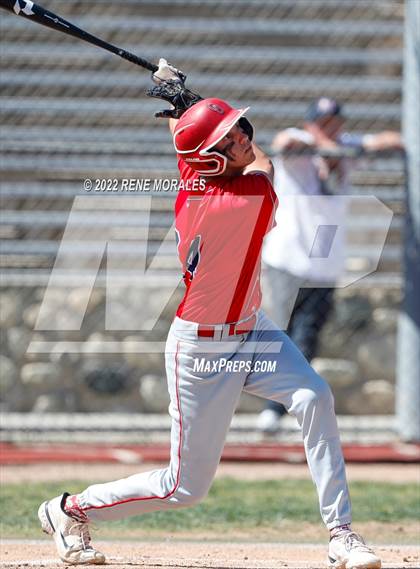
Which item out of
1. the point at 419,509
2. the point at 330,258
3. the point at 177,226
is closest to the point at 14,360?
the point at 330,258

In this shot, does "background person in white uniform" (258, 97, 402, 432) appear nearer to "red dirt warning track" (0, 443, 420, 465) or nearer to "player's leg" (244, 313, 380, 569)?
"red dirt warning track" (0, 443, 420, 465)

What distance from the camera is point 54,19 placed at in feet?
16.1

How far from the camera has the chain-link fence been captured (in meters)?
8.09

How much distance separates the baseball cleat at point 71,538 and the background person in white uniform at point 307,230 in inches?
114

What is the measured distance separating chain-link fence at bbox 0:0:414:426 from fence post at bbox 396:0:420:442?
353 mm

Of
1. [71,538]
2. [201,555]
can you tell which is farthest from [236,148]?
[201,555]

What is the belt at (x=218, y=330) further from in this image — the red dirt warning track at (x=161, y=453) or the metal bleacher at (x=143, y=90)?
the metal bleacher at (x=143, y=90)

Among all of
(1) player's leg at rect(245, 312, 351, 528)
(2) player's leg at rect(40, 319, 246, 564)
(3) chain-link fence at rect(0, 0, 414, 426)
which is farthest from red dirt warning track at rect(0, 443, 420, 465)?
(1) player's leg at rect(245, 312, 351, 528)

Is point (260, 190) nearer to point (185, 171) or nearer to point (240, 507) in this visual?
point (185, 171)

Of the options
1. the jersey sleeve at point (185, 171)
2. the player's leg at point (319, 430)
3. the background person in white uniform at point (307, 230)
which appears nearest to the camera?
the player's leg at point (319, 430)

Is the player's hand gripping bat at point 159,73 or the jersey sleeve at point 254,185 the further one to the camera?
the player's hand gripping bat at point 159,73

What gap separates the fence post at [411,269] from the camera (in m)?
7.46

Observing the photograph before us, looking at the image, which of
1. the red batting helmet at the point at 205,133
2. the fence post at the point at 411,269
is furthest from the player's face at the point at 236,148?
the fence post at the point at 411,269

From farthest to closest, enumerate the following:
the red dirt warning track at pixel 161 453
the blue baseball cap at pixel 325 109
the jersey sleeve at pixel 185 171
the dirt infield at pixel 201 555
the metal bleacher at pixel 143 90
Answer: the metal bleacher at pixel 143 90
the blue baseball cap at pixel 325 109
the red dirt warning track at pixel 161 453
the dirt infield at pixel 201 555
the jersey sleeve at pixel 185 171
